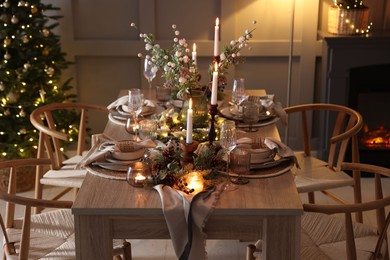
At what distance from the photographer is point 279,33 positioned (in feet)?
16.1

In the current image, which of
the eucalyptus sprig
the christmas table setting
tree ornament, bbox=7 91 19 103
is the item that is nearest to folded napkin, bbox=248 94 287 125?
the christmas table setting

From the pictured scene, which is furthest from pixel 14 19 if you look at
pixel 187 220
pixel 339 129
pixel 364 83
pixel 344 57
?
pixel 364 83

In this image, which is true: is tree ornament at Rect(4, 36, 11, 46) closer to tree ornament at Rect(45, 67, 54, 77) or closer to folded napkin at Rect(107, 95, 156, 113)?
tree ornament at Rect(45, 67, 54, 77)

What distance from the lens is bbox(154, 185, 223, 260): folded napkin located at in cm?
236

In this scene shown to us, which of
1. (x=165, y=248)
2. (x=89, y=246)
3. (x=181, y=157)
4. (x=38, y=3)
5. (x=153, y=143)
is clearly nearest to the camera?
(x=89, y=246)

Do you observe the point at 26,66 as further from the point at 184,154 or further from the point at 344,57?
the point at 344,57

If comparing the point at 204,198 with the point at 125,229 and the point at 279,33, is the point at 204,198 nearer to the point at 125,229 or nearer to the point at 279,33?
the point at 125,229

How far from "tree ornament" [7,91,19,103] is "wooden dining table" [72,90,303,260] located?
204 centimetres

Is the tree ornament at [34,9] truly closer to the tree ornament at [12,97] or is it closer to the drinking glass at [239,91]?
the tree ornament at [12,97]

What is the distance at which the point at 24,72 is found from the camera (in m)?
4.29

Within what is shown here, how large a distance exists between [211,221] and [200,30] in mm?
2732

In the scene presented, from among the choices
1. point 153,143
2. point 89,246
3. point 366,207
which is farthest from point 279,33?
Answer: point 89,246

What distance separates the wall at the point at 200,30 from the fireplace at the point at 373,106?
0.36 meters

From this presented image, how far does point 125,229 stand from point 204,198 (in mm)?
315
